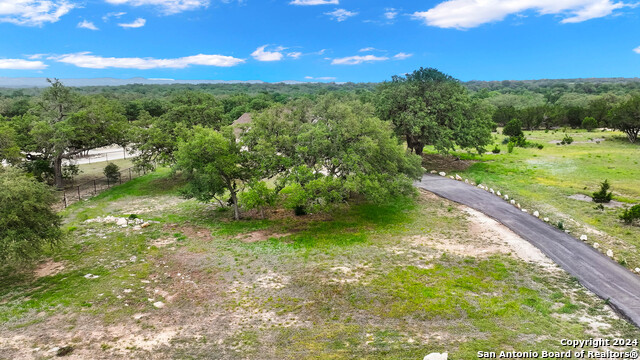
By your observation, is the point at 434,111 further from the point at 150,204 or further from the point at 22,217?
the point at 22,217

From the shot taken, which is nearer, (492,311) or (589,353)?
(589,353)

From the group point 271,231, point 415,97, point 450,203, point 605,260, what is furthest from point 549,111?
point 271,231

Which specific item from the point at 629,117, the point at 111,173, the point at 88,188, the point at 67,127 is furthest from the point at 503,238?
the point at 629,117

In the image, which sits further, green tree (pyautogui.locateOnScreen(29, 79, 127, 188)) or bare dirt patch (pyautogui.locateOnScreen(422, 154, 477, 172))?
bare dirt patch (pyautogui.locateOnScreen(422, 154, 477, 172))

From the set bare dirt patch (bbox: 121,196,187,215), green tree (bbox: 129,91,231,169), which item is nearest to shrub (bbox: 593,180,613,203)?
bare dirt patch (bbox: 121,196,187,215)

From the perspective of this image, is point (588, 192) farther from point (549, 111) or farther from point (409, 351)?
point (549, 111)

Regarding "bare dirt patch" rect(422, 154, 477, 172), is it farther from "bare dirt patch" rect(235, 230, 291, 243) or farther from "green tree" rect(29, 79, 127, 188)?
"green tree" rect(29, 79, 127, 188)
